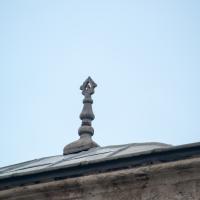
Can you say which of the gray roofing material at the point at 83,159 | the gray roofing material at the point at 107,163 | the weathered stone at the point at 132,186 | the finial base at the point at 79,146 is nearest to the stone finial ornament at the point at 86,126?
the finial base at the point at 79,146

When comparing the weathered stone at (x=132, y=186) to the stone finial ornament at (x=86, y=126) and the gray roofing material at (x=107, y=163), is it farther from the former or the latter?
the stone finial ornament at (x=86, y=126)

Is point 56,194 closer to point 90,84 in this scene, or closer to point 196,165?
point 196,165

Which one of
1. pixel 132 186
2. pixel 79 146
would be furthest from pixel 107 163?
pixel 79 146

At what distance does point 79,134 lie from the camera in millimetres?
10430

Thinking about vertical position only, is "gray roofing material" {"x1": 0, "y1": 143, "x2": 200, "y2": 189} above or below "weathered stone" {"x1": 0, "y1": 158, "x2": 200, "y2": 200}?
above

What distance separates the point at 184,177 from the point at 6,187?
2101 mm

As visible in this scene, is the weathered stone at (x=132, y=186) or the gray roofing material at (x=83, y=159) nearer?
the weathered stone at (x=132, y=186)

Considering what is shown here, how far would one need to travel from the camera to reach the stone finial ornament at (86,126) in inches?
368

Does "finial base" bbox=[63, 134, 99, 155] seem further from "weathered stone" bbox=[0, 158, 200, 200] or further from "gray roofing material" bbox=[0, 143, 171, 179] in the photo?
"weathered stone" bbox=[0, 158, 200, 200]

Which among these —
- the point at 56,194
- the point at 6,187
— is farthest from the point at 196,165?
the point at 6,187

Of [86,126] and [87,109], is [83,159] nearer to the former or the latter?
[86,126]

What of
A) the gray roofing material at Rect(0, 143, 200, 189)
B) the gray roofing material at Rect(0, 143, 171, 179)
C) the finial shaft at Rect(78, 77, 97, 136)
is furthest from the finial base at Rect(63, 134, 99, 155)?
the gray roofing material at Rect(0, 143, 200, 189)

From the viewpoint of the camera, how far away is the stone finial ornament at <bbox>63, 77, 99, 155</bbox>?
9.34m

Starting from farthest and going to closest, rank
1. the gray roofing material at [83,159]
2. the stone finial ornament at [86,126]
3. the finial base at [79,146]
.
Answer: the stone finial ornament at [86,126] → the finial base at [79,146] → the gray roofing material at [83,159]
